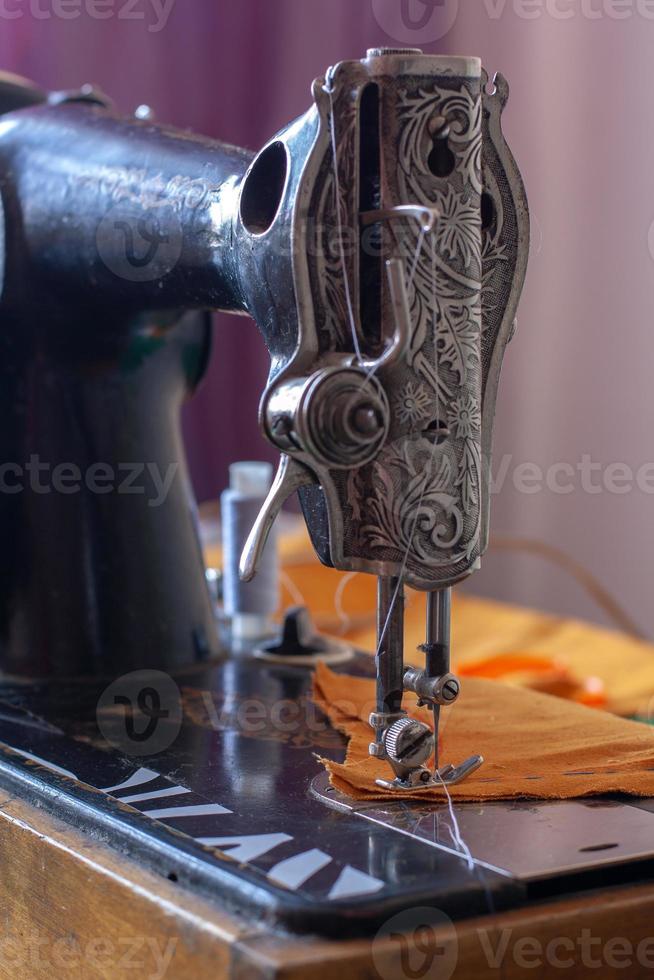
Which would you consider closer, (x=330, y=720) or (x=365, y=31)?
(x=330, y=720)

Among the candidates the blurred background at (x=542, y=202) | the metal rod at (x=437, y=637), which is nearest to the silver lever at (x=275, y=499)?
the metal rod at (x=437, y=637)

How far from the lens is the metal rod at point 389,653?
2.81ft

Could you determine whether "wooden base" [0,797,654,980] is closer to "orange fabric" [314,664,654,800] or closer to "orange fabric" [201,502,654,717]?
"orange fabric" [314,664,654,800]

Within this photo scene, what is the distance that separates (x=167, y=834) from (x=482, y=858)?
18 cm

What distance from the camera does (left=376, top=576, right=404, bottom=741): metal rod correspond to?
2.81 feet

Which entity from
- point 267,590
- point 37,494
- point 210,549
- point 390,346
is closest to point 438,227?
point 390,346

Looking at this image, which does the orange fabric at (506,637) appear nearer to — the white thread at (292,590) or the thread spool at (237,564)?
the white thread at (292,590)

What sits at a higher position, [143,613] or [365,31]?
[365,31]

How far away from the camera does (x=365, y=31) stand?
271cm

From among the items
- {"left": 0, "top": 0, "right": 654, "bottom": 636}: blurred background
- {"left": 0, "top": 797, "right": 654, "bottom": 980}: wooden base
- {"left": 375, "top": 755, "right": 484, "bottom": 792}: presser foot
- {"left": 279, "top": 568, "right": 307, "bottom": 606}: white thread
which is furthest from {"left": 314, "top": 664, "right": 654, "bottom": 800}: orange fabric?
{"left": 0, "top": 0, "right": 654, "bottom": 636}: blurred background

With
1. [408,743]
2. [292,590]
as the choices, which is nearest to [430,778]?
[408,743]

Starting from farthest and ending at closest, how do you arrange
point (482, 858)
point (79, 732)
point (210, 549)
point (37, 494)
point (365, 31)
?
1. point (365, 31)
2. point (210, 549)
3. point (37, 494)
4. point (79, 732)
5. point (482, 858)

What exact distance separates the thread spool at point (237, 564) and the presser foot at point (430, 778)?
51 cm

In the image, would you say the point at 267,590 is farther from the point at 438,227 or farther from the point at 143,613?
the point at 438,227
